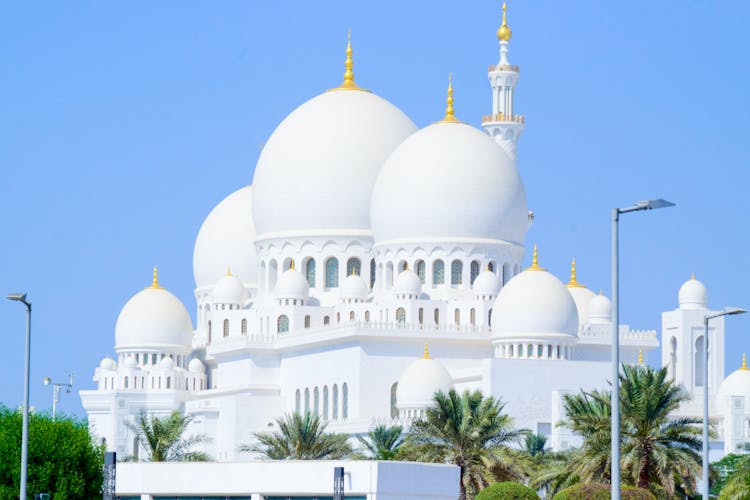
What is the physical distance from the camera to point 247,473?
50.2m

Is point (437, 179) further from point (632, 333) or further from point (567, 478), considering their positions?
Answer: point (567, 478)

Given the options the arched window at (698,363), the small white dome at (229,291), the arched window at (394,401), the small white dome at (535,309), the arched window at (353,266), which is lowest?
the arched window at (394,401)

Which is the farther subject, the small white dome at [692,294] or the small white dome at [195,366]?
the small white dome at [195,366]

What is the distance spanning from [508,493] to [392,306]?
31145 mm

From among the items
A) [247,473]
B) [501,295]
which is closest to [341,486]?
[247,473]

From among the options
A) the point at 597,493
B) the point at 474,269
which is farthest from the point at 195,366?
the point at 597,493

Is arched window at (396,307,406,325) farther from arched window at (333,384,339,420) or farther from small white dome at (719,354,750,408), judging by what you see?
small white dome at (719,354,750,408)

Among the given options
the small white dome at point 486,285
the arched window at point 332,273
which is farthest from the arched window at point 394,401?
the arched window at point 332,273

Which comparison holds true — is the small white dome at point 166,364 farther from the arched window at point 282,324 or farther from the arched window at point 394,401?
the arched window at point 394,401

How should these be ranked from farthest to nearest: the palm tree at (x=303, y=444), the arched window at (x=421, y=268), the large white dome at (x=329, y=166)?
the large white dome at (x=329, y=166)
the arched window at (x=421, y=268)
the palm tree at (x=303, y=444)

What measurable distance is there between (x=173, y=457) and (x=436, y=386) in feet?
38.6

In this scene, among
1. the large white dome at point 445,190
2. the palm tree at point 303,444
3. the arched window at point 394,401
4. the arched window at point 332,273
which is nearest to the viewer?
the palm tree at point 303,444

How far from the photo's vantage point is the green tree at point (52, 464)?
5175cm

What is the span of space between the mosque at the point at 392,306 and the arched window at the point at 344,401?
0.12 meters
